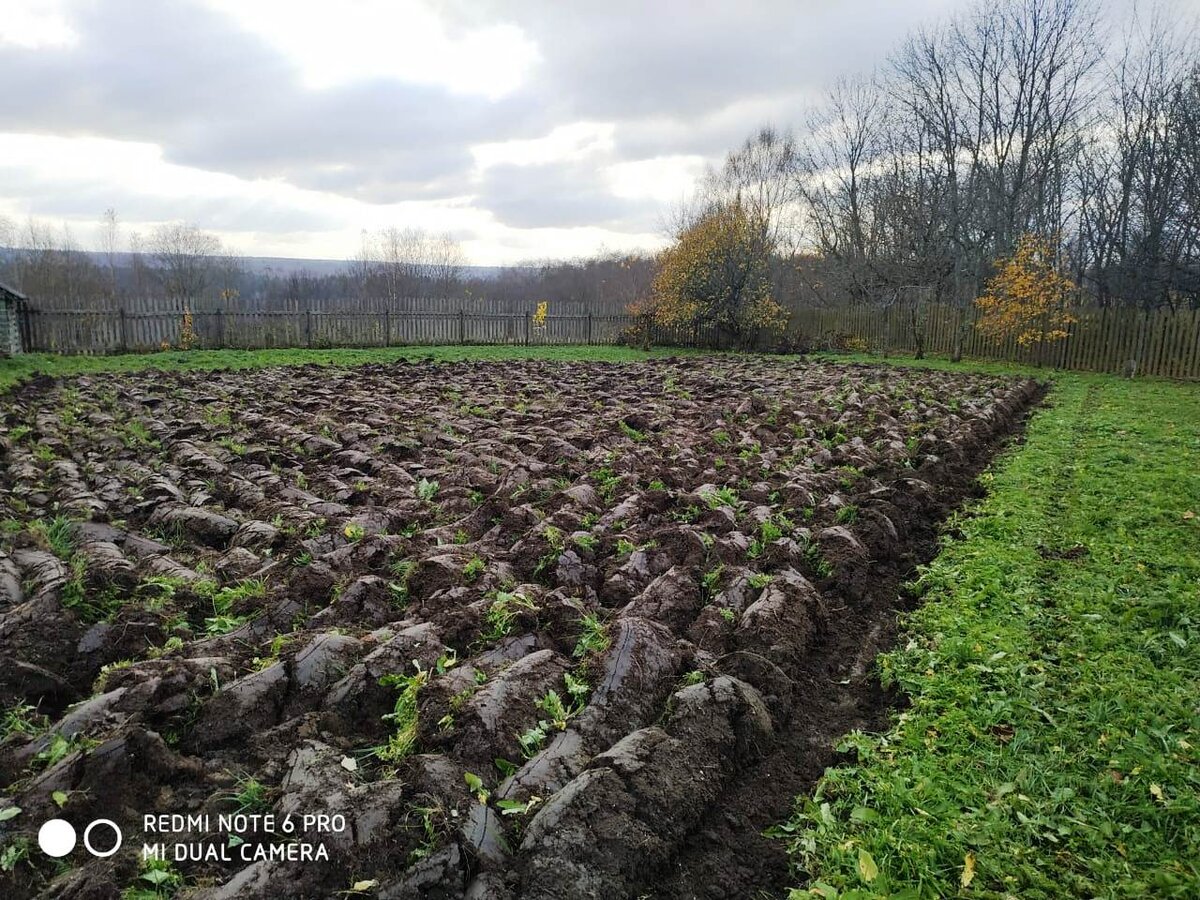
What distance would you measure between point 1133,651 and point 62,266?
184 feet

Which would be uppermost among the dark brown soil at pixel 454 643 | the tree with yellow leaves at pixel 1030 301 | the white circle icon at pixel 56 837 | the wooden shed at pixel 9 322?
the tree with yellow leaves at pixel 1030 301

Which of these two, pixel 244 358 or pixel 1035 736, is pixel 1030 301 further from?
pixel 244 358

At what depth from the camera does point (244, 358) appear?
57.2 feet

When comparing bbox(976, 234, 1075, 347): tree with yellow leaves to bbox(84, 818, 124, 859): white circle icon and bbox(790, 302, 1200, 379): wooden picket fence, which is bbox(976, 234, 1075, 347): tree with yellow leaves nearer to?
bbox(790, 302, 1200, 379): wooden picket fence

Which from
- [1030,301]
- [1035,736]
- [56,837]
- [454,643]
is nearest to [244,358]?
[454,643]

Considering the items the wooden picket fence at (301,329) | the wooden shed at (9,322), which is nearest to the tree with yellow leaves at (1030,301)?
the wooden picket fence at (301,329)

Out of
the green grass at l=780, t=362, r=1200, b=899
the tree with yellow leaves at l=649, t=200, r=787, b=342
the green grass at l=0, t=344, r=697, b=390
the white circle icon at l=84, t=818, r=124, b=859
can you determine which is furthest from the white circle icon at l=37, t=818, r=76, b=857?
the tree with yellow leaves at l=649, t=200, r=787, b=342

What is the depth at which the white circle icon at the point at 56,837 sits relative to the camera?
2.15 meters

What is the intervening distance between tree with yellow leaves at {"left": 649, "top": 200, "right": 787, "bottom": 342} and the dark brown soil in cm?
1730

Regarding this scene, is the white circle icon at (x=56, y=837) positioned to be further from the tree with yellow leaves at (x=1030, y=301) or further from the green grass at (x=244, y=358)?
the tree with yellow leaves at (x=1030, y=301)

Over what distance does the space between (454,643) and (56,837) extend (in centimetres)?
159

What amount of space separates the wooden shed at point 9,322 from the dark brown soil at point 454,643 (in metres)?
12.4

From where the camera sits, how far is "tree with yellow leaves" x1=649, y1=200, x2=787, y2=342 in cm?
2353

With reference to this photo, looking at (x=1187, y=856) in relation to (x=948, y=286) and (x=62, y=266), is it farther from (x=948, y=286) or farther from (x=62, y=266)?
(x=62, y=266)
